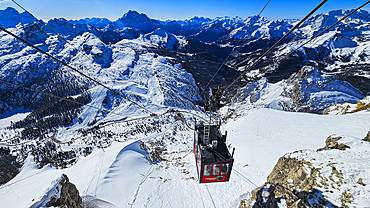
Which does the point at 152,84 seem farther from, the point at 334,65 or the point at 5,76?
the point at 334,65

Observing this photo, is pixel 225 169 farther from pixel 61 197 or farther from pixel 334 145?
pixel 61 197

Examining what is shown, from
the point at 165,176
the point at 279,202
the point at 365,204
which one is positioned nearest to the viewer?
the point at 365,204

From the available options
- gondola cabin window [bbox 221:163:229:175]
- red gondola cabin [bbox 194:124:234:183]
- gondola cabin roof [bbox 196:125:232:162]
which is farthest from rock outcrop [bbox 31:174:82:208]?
gondola cabin window [bbox 221:163:229:175]

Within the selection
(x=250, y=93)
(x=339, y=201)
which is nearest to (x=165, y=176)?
(x=339, y=201)

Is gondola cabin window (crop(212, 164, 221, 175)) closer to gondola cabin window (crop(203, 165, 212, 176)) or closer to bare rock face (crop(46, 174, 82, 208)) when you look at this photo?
gondola cabin window (crop(203, 165, 212, 176))

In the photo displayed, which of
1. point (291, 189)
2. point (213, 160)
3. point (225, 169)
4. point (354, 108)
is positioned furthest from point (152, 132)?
point (354, 108)

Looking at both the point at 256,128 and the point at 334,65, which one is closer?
the point at 256,128

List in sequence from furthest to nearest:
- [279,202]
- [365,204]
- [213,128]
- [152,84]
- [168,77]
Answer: [168,77], [152,84], [213,128], [279,202], [365,204]
